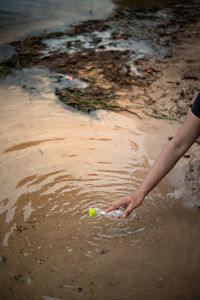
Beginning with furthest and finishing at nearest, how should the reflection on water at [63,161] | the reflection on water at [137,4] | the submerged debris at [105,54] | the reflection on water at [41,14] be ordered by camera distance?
the reflection on water at [137,4]
the reflection on water at [41,14]
the submerged debris at [105,54]
the reflection on water at [63,161]

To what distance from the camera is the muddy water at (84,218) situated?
1.50 metres

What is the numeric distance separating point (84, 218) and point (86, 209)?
8 centimetres

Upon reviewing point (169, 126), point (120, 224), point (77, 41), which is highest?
point (77, 41)

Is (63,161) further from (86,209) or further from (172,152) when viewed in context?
(172,152)

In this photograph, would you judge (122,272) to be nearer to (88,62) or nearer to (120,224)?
(120,224)

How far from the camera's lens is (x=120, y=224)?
1.86 m

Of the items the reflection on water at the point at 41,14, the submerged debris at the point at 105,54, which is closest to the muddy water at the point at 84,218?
the submerged debris at the point at 105,54

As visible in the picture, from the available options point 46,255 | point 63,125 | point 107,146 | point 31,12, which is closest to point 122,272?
point 46,255

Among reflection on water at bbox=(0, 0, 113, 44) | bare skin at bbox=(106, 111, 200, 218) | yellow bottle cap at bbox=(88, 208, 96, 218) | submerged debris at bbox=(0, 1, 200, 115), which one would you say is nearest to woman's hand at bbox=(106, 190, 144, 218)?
bare skin at bbox=(106, 111, 200, 218)

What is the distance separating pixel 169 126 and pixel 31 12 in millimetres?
5068

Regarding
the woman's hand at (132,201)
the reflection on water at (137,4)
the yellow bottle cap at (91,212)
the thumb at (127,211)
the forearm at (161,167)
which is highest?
the reflection on water at (137,4)

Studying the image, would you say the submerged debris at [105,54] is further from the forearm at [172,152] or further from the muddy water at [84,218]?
the forearm at [172,152]

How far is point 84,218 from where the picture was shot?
1.87 m

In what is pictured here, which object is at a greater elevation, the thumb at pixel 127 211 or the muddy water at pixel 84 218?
the thumb at pixel 127 211
